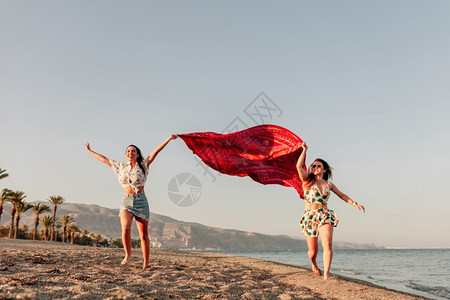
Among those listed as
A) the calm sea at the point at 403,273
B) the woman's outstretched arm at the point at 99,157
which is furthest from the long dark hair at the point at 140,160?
the calm sea at the point at 403,273

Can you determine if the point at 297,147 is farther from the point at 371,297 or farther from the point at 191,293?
the point at 191,293

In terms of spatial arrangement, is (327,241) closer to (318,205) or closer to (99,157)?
(318,205)

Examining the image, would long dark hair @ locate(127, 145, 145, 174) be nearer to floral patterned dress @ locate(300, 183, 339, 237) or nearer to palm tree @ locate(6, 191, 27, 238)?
floral patterned dress @ locate(300, 183, 339, 237)

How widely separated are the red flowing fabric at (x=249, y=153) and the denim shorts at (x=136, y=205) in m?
2.22

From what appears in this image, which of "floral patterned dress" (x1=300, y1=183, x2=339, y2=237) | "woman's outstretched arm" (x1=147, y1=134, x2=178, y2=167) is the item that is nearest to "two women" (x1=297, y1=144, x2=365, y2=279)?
"floral patterned dress" (x1=300, y1=183, x2=339, y2=237)

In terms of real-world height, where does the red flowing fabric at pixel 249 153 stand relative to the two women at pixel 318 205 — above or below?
above

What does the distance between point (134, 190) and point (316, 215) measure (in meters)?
3.91

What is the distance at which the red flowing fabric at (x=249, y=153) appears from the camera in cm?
859

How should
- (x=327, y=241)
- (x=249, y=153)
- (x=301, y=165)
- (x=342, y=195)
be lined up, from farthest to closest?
(x=249, y=153) < (x=342, y=195) < (x=301, y=165) < (x=327, y=241)

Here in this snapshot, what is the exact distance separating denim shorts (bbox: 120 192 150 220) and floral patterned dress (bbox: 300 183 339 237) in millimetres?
3460

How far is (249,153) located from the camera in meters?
8.91

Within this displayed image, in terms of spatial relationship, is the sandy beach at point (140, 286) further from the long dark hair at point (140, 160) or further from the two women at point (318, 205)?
the long dark hair at point (140, 160)

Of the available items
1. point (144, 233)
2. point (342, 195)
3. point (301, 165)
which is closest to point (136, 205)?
point (144, 233)

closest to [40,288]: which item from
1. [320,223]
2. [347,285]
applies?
[320,223]
